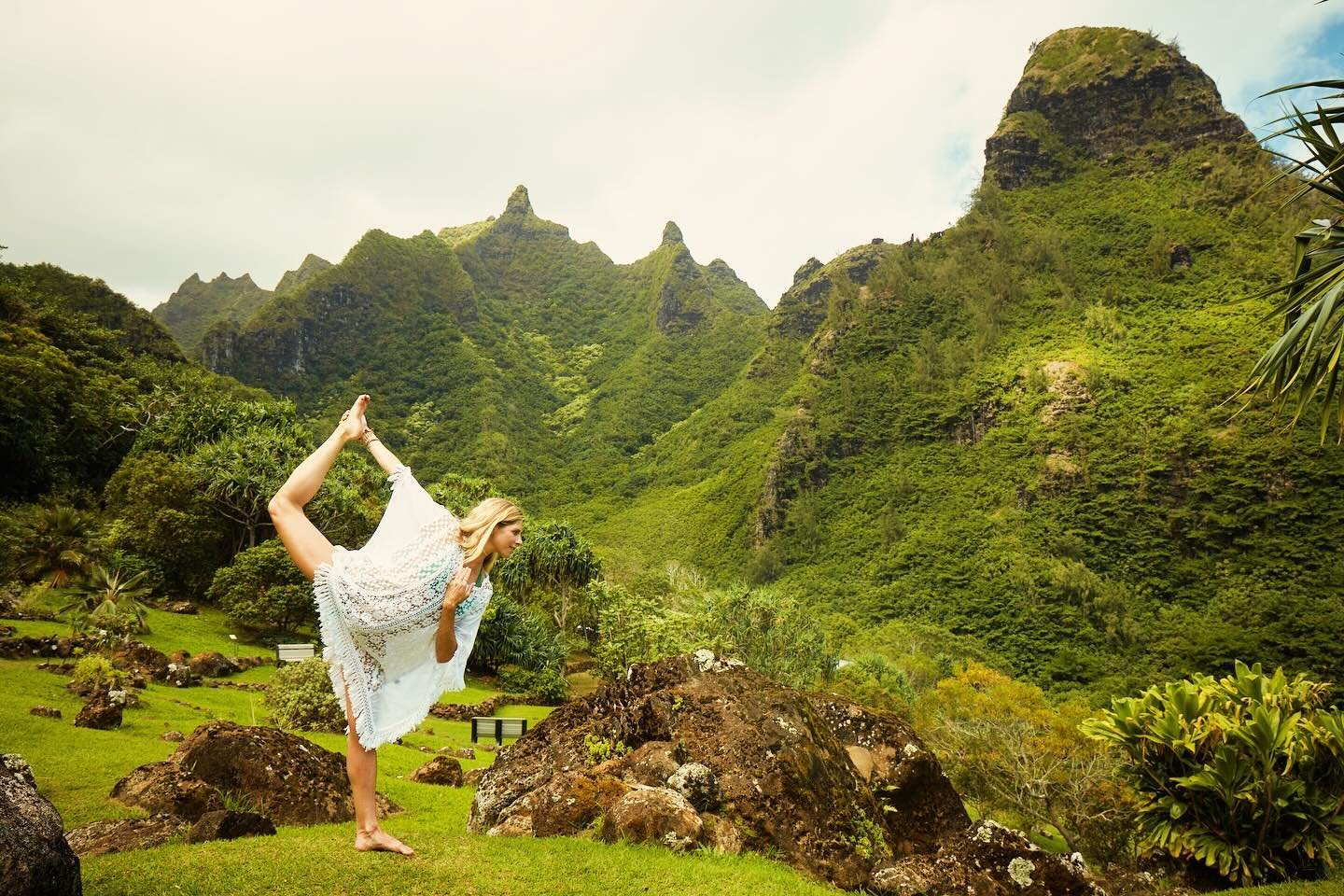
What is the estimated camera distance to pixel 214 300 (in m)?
171

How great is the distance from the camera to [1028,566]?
57.9 m

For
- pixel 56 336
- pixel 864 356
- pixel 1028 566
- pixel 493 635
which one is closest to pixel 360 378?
pixel 56 336

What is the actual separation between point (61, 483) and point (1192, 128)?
12436cm

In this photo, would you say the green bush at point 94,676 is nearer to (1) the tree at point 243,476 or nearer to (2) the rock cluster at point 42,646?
(2) the rock cluster at point 42,646

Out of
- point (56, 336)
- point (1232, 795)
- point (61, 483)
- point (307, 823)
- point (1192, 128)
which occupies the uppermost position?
point (1192, 128)

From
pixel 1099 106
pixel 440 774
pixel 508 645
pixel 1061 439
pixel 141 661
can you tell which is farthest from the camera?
pixel 1099 106

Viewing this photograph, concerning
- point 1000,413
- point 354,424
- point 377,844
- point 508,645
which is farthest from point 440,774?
point 1000,413

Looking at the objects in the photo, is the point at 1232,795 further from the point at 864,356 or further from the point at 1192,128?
the point at 1192,128

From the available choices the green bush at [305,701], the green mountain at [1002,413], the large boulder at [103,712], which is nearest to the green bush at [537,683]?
the green bush at [305,701]

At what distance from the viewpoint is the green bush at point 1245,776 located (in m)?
8.16

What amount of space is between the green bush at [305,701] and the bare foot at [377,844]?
13.2 meters

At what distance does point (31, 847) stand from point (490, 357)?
148545mm

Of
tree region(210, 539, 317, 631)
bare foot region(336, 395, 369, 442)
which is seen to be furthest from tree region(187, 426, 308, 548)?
bare foot region(336, 395, 369, 442)

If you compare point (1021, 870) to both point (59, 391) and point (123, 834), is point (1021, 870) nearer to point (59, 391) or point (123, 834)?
point (123, 834)
